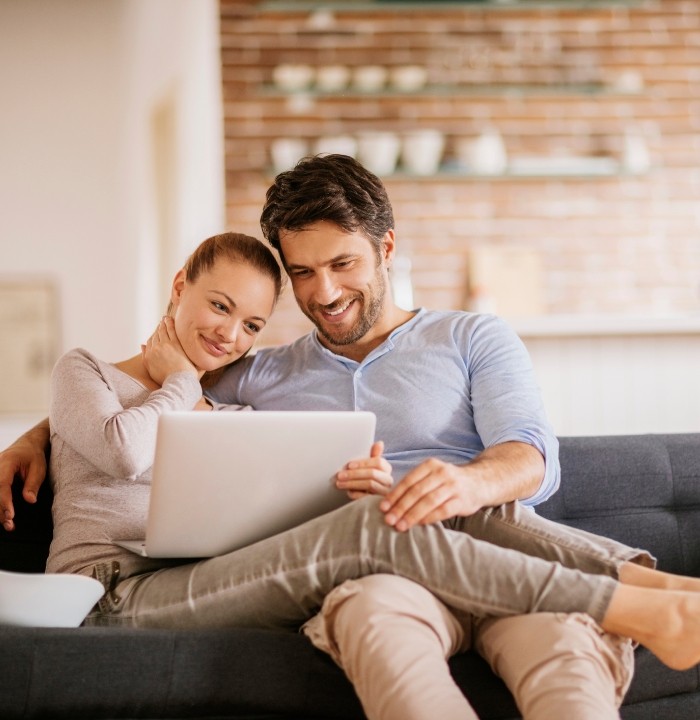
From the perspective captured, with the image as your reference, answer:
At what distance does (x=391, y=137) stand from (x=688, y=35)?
158cm

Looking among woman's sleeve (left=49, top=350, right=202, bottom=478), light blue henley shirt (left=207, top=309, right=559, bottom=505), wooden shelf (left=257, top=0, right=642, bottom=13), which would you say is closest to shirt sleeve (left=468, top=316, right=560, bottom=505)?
light blue henley shirt (left=207, top=309, right=559, bottom=505)

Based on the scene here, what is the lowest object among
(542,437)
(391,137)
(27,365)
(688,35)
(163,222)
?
(27,365)

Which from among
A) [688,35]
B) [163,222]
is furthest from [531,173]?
[163,222]

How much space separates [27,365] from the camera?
5.10 meters

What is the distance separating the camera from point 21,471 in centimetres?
185

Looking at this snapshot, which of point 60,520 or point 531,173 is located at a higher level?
point 531,173

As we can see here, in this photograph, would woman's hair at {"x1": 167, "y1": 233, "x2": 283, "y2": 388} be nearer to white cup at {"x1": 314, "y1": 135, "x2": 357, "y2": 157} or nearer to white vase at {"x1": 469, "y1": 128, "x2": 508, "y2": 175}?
white cup at {"x1": 314, "y1": 135, "x2": 357, "y2": 157}

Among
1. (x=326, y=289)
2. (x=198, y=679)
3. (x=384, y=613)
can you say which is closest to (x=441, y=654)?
(x=384, y=613)

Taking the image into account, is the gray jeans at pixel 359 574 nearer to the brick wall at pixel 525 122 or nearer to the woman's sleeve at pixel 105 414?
the woman's sleeve at pixel 105 414

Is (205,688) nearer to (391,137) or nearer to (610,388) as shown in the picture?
(610,388)

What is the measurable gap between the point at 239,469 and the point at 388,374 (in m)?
0.62

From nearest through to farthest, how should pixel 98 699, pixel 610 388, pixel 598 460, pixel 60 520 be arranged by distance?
pixel 98 699 < pixel 60 520 < pixel 598 460 < pixel 610 388

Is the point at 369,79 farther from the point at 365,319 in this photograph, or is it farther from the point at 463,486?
the point at 463,486

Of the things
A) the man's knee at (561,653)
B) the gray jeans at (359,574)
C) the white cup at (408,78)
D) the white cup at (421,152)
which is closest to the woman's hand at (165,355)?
the gray jeans at (359,574)
